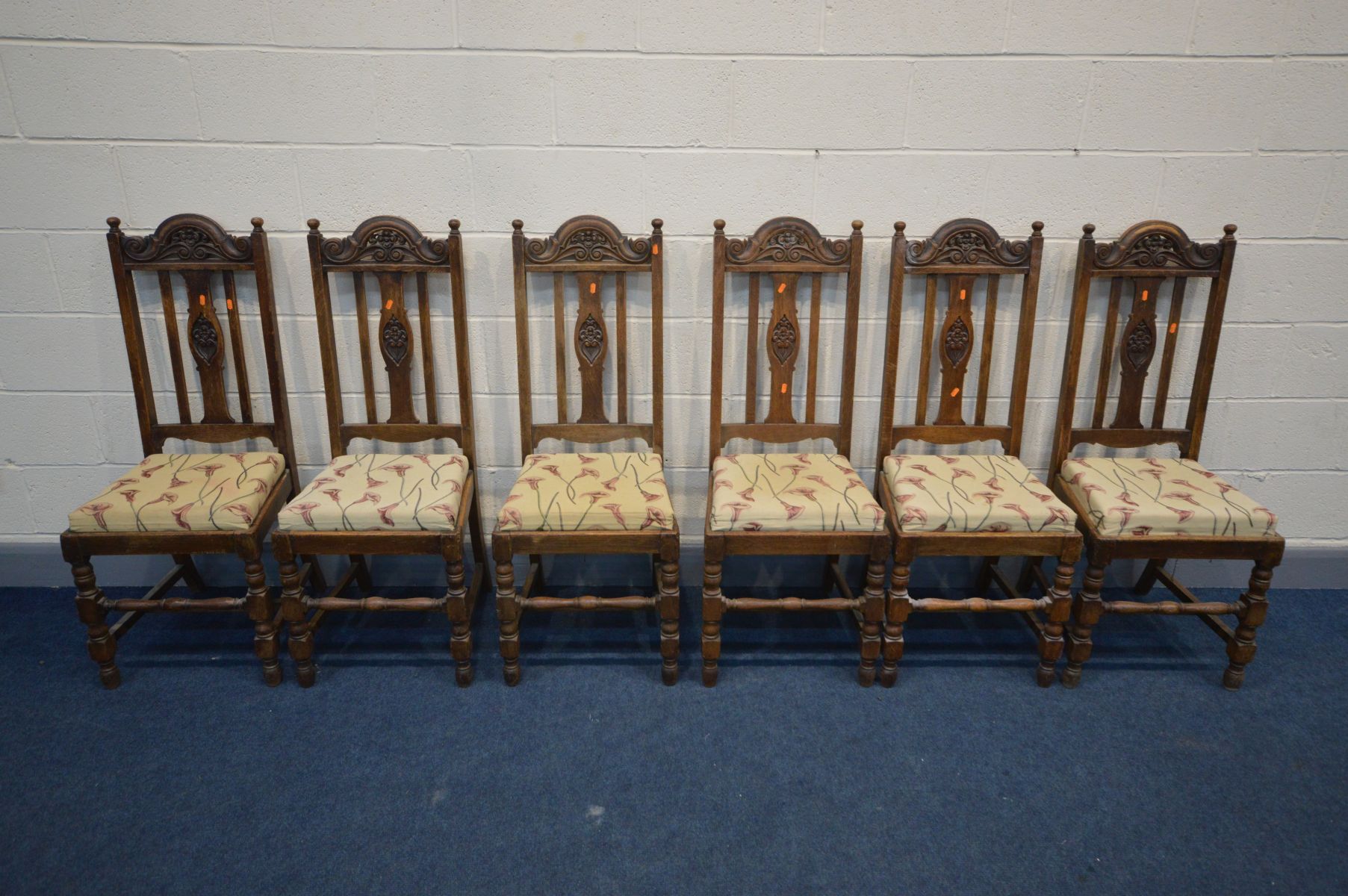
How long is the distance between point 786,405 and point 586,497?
25.2 inches

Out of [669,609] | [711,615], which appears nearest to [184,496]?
[669,609]

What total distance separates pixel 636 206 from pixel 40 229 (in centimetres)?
165

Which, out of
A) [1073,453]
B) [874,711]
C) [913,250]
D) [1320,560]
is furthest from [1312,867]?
[913,250]

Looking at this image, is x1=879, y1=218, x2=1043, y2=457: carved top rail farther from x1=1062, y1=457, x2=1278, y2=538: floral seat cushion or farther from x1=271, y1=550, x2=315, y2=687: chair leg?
x1=271, y1=550, x2=315, y2=687: chair leg

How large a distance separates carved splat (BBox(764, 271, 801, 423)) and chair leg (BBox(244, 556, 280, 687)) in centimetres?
141

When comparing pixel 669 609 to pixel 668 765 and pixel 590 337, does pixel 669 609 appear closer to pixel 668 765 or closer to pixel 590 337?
pixel 668 765

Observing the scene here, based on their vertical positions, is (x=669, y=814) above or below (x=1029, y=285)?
below

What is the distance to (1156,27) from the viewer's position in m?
2.04

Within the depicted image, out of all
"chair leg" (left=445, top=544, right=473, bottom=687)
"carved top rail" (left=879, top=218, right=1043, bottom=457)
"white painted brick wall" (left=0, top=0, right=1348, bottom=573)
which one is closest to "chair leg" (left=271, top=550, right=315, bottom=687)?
"chair leg" (left=445, top=544, right=473, bottom=687)

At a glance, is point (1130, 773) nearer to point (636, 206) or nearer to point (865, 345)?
point (865, 345)

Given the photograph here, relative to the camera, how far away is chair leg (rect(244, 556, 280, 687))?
1985mm

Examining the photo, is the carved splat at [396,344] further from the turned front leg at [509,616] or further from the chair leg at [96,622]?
the chair leg at [96,622]

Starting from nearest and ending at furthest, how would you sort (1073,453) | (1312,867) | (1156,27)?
(1312,867)
(1156,27)
(1073,453)

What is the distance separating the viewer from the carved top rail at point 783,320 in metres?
2.09
